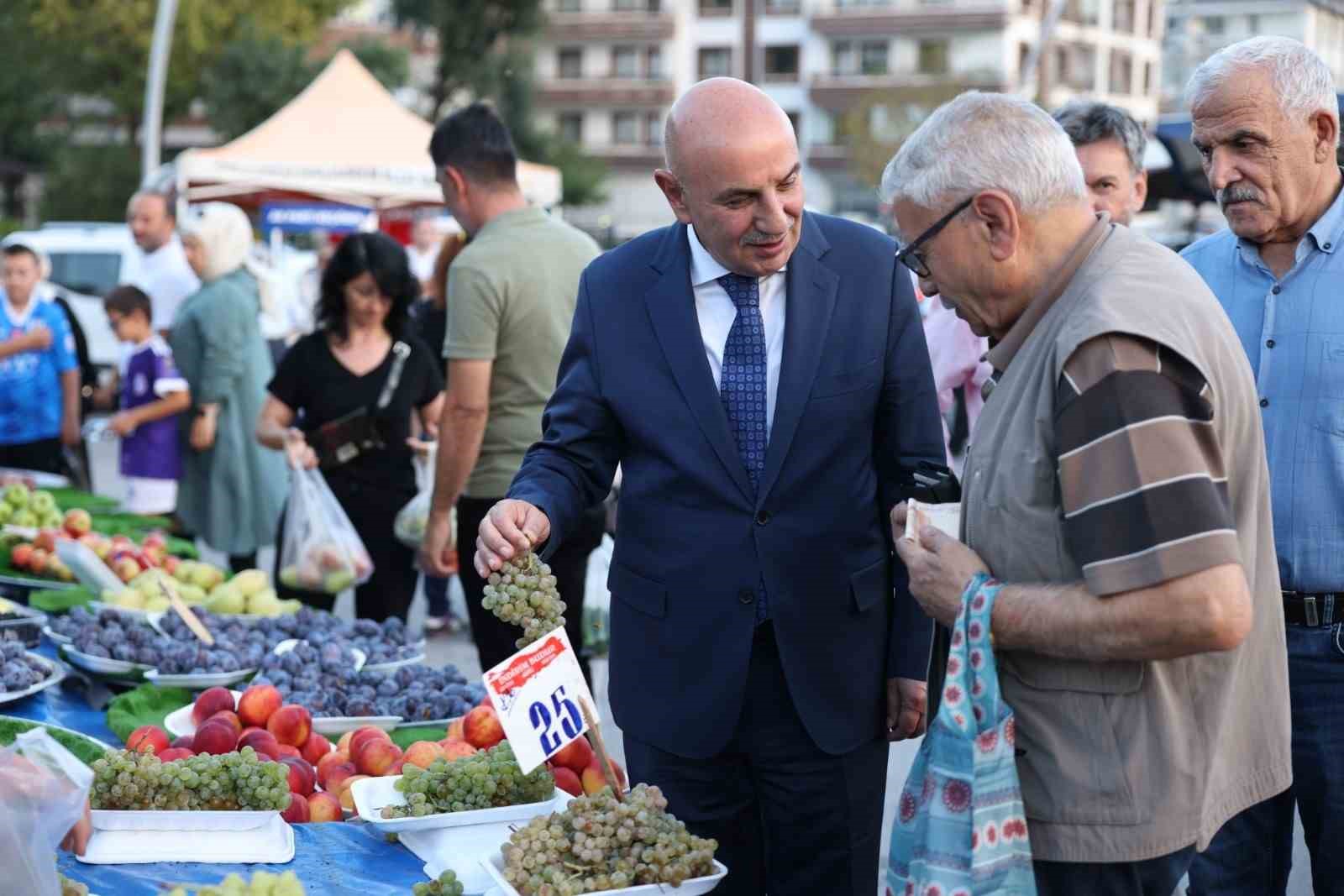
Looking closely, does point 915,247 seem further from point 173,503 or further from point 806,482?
point 173,503

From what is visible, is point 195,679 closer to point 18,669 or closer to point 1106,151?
point 18,669

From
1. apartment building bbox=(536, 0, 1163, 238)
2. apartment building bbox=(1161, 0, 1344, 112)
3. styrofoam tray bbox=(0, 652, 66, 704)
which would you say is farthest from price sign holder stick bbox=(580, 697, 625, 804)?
apartment building bbox=(1161, 0, 1344, 112)

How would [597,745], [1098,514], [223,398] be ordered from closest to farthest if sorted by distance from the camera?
[1098,514]
[597,745]
[223,398]

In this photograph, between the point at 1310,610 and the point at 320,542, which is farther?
the point at 320,542

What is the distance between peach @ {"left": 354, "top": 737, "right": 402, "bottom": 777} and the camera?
3.39m

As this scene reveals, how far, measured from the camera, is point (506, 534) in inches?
107

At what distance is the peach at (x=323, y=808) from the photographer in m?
3.10

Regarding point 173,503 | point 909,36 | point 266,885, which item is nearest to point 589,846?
point 266,885

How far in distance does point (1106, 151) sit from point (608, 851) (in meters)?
2.54

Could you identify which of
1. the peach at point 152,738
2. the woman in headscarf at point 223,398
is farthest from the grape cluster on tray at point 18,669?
the woman in headscarf at point 223,398

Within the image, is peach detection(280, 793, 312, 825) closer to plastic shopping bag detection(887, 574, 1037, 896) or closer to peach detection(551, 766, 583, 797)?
peach detection(551, 766, 583, 797)

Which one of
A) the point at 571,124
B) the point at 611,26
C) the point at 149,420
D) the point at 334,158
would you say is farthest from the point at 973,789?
the point at 571,124

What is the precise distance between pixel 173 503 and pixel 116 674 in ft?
12.5

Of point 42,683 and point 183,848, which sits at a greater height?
point 183,848
